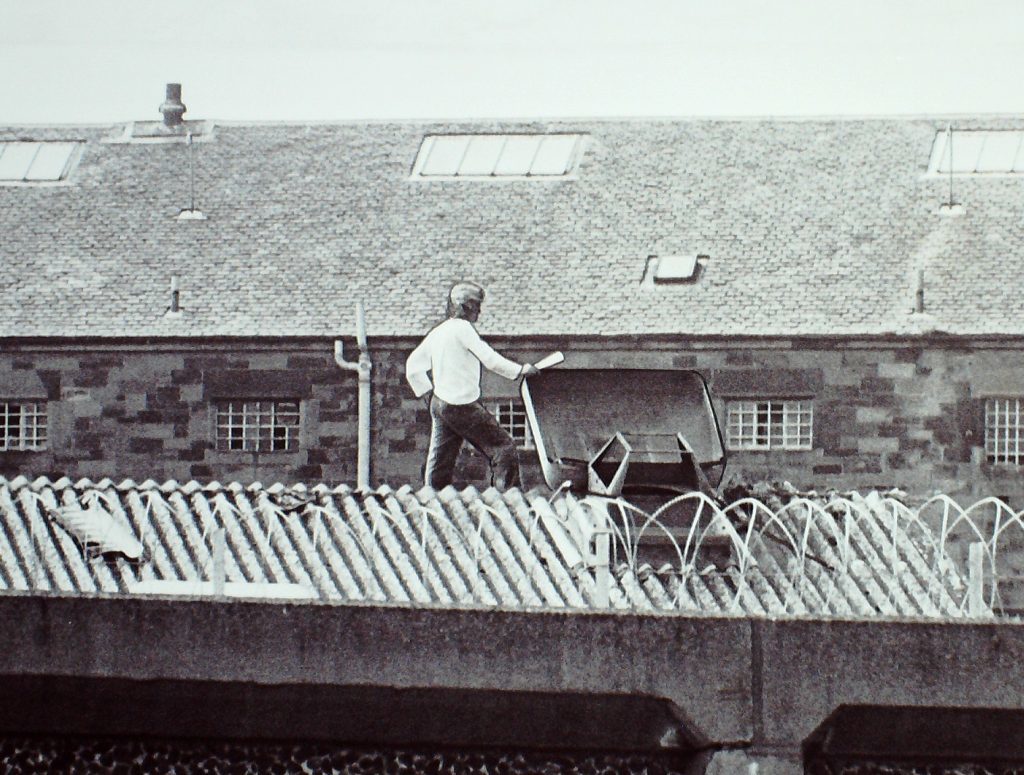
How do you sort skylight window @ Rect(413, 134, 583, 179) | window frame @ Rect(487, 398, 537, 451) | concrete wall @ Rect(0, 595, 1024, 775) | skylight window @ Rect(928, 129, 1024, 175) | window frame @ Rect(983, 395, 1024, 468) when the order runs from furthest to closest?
skylight window @ Rect(413, 134, 583, 179), skylight window @ Rect(928, 129, 1024, 175), window frame @ Rect(487, 398, 537, 451), window frame @ Rect(983, 395, 1024, 468), concrete wall @ Rect(0, 595, 1024, 775)

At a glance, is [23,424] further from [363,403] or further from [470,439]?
[470,439]

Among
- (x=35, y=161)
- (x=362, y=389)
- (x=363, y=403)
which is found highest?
(x=35, y=161)

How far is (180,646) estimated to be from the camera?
9.21 metres

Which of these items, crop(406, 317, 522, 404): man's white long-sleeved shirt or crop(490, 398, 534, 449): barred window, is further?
crop(490, 398, 534, 449): barred window

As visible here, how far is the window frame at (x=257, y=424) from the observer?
27781 mm

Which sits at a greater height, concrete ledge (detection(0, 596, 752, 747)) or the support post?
the support post

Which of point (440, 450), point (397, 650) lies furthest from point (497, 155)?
point (397, 650)

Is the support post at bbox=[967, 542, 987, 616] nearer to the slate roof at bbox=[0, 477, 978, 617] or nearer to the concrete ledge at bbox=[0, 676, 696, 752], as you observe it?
the slate roof at bbox=[0, 477, 978, 617]

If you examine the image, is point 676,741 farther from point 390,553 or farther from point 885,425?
point 885,425

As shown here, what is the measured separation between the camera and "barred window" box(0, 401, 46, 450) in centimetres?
2802

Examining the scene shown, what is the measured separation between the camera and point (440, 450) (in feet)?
49.2

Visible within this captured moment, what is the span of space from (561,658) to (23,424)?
20370mm

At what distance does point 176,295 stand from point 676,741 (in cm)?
1945

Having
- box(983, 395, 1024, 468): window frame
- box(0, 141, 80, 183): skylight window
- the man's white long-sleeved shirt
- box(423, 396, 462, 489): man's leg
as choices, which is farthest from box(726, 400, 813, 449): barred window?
the man's white long-sleeved shirt
